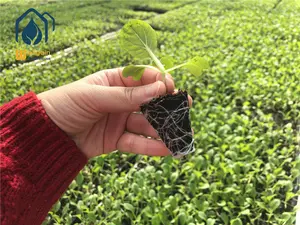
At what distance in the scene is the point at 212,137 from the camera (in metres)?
2.74

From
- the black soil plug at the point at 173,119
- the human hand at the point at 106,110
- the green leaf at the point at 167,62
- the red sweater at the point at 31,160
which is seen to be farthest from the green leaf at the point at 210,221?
the green leaf at the point at 167,62

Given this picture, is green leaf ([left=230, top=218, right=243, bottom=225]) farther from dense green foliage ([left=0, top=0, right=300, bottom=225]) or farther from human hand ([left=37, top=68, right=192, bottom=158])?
human hand ([left=37, top=68, right=192, bottom=158])

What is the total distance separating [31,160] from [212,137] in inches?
67.4

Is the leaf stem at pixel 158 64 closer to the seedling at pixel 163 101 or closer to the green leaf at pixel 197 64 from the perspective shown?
the seedling at pixel 163 101

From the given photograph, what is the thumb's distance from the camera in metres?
1.27

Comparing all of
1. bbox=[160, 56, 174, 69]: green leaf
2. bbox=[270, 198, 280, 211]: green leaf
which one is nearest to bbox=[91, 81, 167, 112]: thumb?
bbox=[160, 56, 174, 69]: green leaf

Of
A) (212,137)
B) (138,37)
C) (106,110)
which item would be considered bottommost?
(212,137)

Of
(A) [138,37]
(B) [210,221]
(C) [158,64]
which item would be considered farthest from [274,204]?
(A) [138,37]

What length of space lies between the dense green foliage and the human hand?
2.16 feet

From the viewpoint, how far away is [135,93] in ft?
4.26

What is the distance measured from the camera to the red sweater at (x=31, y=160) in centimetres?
121

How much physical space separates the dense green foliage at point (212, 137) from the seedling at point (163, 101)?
830mm

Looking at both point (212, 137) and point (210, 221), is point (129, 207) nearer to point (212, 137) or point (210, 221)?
point (210, 221)

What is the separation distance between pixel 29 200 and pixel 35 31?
3703mm
